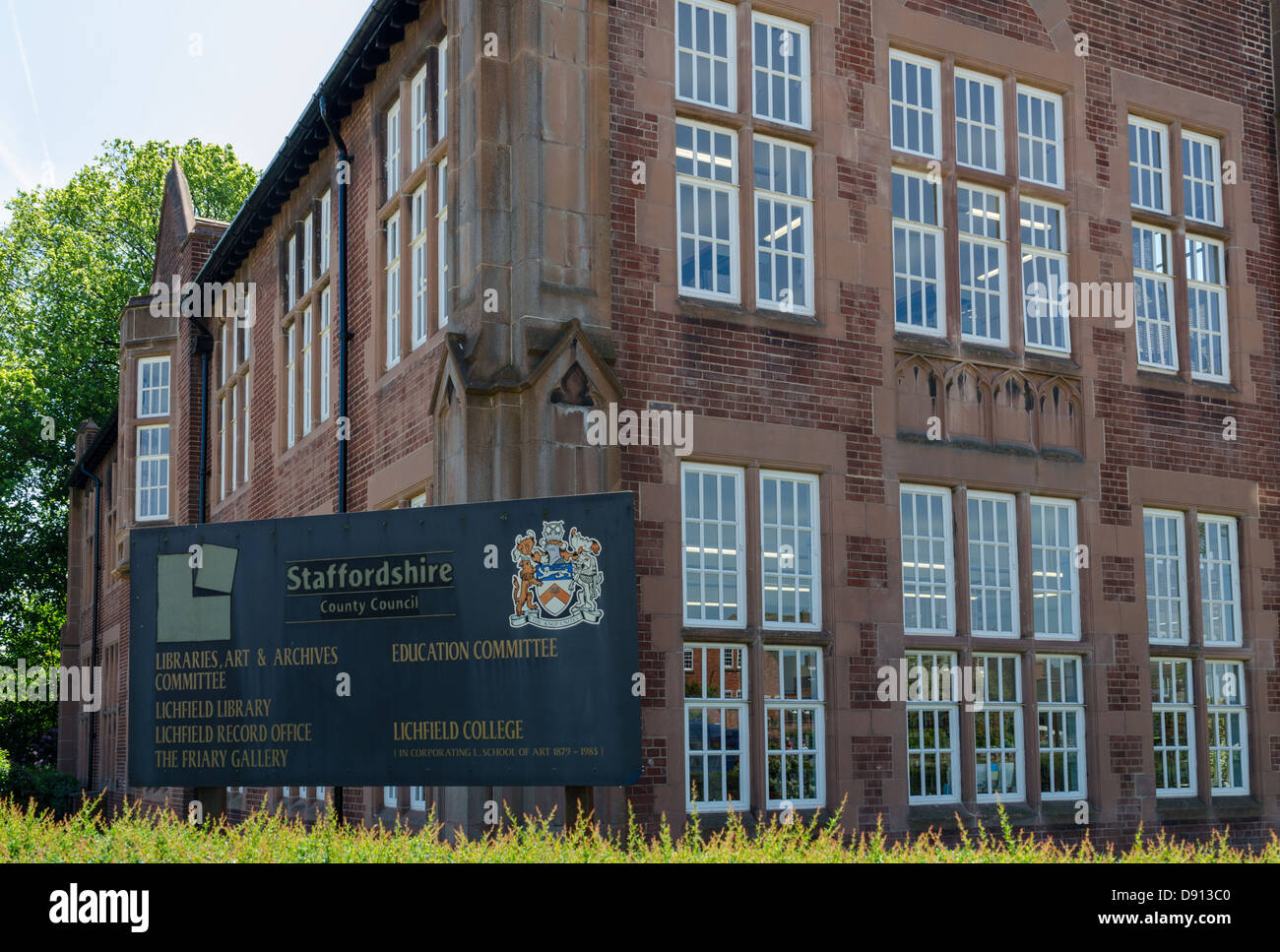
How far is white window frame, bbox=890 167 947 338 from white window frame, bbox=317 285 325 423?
7.71 metres

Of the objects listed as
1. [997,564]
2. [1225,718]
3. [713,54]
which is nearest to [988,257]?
[997,564]

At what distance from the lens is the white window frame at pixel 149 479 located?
3259cm

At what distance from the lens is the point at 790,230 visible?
15.1 metres

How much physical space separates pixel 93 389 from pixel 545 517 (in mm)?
40396

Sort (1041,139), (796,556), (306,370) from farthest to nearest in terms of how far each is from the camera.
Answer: (306,370) < (1041,139) < (796,556)

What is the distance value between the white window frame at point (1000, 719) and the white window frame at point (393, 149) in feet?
28.2

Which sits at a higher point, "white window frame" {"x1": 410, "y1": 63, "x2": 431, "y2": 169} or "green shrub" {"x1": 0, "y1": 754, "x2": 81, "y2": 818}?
"white window frame" {"x1": 410, "y1": 63, "x2": 431, "y2": 169}

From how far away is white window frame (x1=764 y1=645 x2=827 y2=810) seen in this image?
1402 cm

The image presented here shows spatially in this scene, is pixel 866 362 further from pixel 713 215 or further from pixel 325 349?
pixel 325 349

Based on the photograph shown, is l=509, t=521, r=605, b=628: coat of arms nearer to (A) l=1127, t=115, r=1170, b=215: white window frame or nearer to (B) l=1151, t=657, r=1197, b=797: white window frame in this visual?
(B) l=1151, t=657, r=1197, b=797: white window frame

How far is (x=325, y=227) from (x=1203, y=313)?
11.7 metres

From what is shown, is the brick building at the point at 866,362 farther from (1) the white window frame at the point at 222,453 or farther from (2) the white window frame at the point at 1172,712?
(1) the white window frame at the point at 222,453

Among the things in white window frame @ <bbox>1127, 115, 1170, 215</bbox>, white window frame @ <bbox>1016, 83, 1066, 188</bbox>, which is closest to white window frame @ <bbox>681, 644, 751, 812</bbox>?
white window frame @ <bbox>1016, 83, 1066, 188</bbox>
